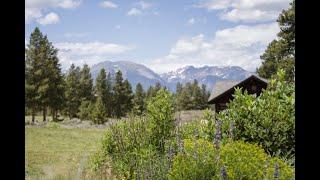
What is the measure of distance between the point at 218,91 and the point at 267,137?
20.3m

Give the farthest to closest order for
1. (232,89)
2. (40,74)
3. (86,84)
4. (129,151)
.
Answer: (86,84)
(40,74)
(232,89)
(129,151)

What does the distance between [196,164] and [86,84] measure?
151 feet

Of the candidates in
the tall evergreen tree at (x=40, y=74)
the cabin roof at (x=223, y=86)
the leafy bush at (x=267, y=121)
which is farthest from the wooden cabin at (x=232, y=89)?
the leafy bush at (x=267, y=121)

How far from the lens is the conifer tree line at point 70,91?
3700cm

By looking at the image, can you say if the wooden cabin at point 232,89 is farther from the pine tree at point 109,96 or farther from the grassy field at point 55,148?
the pine tree at point 109,96

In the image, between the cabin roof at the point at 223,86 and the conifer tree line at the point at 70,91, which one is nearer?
the cabin roof at the point at 223,86

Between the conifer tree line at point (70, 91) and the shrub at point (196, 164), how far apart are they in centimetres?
2154

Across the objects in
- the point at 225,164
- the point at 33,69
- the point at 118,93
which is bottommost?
the point at 225,164

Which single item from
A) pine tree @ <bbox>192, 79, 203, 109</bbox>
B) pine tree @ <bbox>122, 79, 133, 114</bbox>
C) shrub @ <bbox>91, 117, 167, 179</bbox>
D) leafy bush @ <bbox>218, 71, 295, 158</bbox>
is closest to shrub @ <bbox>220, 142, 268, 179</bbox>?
leafy bush @ <bbox>218, 71, 295, 158</bbox>

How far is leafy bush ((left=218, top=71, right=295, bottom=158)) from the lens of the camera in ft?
19.2

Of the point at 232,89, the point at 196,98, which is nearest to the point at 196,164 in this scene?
the point at 232,89

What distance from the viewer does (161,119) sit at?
6902mm

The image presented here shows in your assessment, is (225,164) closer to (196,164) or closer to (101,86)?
(196,164)
